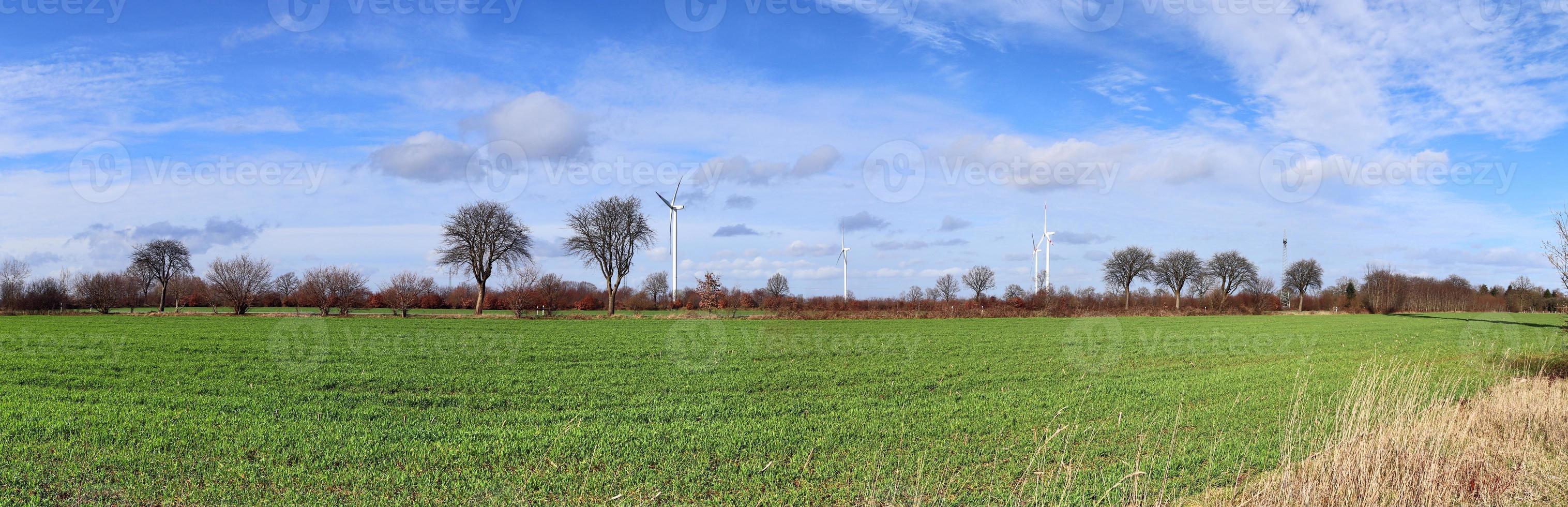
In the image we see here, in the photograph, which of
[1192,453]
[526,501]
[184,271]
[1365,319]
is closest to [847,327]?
[1192,453]

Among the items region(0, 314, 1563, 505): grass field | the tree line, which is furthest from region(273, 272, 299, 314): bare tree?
region(0, 314, 1563, 505): grass field

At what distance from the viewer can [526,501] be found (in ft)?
24.7

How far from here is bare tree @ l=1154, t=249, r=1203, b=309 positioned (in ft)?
345

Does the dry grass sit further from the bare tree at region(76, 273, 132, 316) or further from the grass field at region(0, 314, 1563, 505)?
the bare tree at region(76, 273, 132, 316)

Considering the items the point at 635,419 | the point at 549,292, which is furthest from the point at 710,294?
the point at 635,419

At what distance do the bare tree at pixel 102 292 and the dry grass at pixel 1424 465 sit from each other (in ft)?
236

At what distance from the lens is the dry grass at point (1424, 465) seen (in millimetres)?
7922

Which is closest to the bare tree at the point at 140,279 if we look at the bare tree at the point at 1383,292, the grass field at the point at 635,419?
the grass field at the point at 635,419

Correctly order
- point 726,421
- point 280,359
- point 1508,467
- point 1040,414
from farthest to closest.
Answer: point 280,359 → point 1040,414 → point 726,421 → point 1508,467

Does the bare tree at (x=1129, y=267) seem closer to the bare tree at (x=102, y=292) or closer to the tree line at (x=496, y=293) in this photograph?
the tree line at (x=496, y=293)

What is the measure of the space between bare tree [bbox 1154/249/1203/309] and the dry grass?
101 meters

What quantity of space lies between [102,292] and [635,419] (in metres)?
68.2

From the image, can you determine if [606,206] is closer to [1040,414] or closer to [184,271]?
[184,271]

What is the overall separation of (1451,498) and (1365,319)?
219ft
